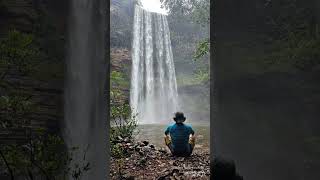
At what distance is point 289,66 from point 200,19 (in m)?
22.9

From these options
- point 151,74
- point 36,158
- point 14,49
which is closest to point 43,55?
point 14,49

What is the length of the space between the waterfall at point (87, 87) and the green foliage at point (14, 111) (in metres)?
0.42

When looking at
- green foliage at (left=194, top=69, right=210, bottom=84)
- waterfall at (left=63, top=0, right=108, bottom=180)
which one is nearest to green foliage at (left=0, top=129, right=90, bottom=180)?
waterfall at (left=63, top=0, right=108, bottom=180)

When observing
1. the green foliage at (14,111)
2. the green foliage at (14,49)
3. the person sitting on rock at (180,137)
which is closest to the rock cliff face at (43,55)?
the green foliage at (14,111)

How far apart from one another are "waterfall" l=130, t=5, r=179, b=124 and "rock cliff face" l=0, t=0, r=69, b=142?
22.8m

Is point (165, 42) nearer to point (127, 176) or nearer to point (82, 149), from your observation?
point (127, 176)

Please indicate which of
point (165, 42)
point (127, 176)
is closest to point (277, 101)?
point (127, 176)

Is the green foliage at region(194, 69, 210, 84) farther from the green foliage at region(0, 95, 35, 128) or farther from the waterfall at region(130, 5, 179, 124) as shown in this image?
the green foliage at region(0, 95, 35, 128)

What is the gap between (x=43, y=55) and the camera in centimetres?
325

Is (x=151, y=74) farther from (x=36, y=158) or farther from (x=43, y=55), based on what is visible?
(x=36, y=158)

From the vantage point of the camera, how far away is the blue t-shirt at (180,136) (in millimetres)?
7570

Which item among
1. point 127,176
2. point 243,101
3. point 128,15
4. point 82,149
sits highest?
point 128,15

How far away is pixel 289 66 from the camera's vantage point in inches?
129

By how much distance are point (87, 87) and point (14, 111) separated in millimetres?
1300
